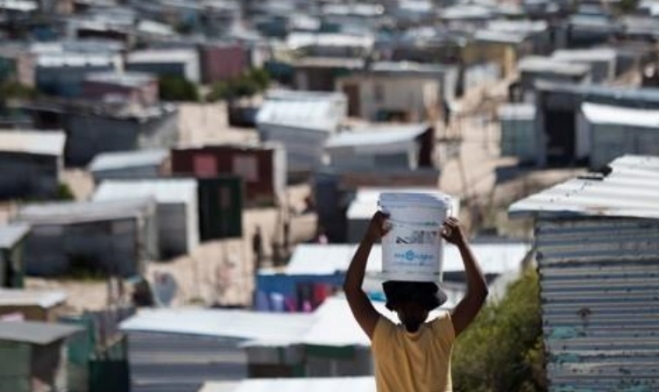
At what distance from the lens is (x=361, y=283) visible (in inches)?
158

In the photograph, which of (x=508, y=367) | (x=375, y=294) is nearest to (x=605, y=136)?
(x=375, y=294)

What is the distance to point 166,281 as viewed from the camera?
626 inches

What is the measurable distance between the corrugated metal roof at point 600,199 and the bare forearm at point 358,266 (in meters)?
1.73

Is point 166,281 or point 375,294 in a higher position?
point 375,294

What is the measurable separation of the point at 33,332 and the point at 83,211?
7.54 m

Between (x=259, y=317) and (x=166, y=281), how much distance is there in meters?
4.93

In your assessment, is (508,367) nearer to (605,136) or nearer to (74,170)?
(605,136)

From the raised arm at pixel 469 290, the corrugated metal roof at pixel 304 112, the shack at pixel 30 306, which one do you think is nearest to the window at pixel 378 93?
the corrugated metal roof at pixel 304 112

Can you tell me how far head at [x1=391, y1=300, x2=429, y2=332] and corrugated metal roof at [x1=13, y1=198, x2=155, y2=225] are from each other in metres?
13.4

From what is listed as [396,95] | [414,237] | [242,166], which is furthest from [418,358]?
[396,95]

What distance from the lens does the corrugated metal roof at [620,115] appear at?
19188mm

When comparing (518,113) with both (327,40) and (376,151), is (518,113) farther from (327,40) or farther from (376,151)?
(327,40)

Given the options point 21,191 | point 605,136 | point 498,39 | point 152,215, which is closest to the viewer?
point 152,215

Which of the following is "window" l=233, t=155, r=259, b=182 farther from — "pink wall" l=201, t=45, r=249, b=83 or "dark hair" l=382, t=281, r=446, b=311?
"dark hair" l=382, t=281, r=446, b=311
